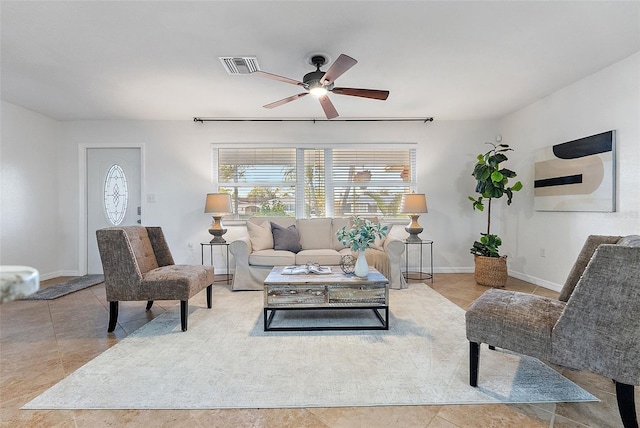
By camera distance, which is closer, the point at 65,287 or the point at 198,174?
the point at 65,287

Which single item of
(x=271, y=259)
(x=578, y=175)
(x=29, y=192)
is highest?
(x=578, y=175)

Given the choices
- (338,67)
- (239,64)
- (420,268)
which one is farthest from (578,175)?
(239,64)

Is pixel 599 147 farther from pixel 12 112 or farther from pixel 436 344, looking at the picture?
pixel 12 112

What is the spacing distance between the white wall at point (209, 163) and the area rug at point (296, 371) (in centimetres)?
244

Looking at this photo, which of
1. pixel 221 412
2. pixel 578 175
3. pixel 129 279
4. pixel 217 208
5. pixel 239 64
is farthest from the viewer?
pixel 217 208

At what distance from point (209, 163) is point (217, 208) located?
0.98 metres

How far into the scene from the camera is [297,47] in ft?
8.98

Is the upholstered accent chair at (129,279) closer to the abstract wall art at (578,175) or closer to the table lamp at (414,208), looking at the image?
the table lamp at (414,208)

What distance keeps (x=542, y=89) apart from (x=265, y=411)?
446cm

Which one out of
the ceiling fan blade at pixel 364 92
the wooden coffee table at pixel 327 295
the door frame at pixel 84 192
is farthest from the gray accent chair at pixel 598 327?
the door frame at pixel 84 192

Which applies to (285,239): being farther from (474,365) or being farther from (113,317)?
(474,365)

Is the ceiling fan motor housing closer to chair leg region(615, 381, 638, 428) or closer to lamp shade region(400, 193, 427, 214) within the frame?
lamp shade region(400, 193, 427, 214)

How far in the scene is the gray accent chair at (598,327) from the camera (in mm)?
1344

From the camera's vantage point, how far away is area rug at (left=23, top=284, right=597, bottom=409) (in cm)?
168
